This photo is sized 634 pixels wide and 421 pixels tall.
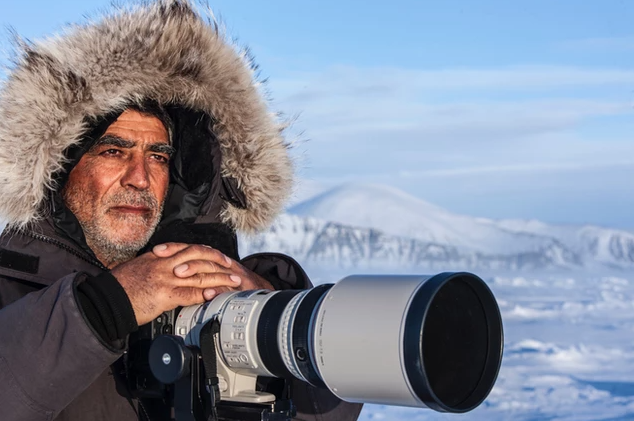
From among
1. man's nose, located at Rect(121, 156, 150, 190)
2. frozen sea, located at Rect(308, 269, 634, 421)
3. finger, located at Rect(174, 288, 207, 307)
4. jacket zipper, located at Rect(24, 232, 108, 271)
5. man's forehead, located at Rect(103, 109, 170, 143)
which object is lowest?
frozen sea, located at Rect(308, 269, 634, 421)

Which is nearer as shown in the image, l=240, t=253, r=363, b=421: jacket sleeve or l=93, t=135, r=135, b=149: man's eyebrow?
l=240, t=253, r=363, b=421: jacket sleeve

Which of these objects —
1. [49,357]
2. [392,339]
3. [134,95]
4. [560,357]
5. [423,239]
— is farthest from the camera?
[423,239]

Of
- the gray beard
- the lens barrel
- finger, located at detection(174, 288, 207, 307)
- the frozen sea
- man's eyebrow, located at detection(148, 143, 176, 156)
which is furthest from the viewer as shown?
the frozen sea

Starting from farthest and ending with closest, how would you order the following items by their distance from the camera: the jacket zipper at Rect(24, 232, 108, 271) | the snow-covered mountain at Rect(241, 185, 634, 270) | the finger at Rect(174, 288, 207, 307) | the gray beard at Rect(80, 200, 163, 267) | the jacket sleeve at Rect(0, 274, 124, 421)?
the snow-covered mountain at Rect(241, 185, 634, 270) → the gray beard at Rect(80, 200, 163, 267) → the jacket zipper at Rect(24, 232, 108, 271) → the finger at Rect(174, 288, 207, 307) → the jacket sleeve at Rect(0, 274, 124, 421)

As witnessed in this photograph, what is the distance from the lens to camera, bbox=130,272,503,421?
132 cm

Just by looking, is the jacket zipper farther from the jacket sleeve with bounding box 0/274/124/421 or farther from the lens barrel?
the lens barrel

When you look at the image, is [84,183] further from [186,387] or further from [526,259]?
[526,259]

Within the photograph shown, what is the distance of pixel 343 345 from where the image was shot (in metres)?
1.37

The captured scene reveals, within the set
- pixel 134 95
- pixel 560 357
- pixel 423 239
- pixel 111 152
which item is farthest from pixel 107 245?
pixel 423 239

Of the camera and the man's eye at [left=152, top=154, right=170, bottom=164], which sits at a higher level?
the man's eye at [left=152, top=154, right=170, bottom=164]

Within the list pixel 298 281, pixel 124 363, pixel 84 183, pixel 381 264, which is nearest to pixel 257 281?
pixel 298 281

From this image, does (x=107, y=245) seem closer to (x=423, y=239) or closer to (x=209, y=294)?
(x=209, y=294)

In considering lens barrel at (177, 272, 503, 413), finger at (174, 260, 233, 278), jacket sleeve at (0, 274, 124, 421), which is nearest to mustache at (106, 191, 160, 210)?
finger at (174, 260, 233, 278)

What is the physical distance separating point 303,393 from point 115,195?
0.68 m
